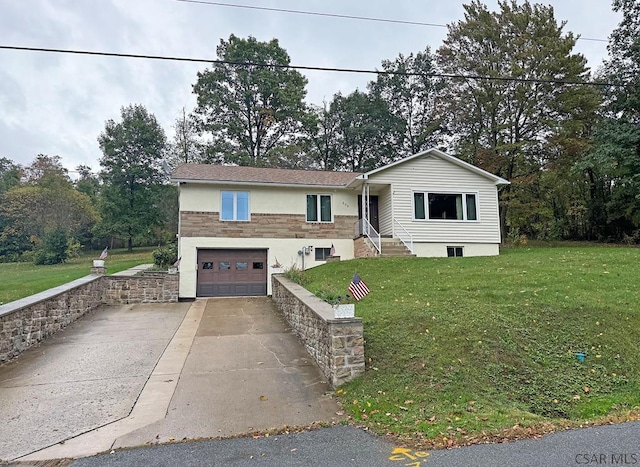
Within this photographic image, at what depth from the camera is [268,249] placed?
15.5 meters

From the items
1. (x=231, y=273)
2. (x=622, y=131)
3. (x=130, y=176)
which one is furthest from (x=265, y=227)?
(x=130, y=176)

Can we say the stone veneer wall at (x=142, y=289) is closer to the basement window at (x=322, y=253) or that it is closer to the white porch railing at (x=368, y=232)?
the basement window at (x=322, y=253)

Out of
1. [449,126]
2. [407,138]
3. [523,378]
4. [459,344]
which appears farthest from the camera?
[407,138]

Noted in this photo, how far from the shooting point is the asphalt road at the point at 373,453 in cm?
338

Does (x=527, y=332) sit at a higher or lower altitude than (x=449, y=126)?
lower

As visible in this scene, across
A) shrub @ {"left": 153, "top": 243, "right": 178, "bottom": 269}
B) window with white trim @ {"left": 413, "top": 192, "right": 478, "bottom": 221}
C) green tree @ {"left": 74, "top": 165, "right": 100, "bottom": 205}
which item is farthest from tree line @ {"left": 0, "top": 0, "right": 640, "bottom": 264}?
shrub @ {"left": 153, "top": 243, "right": 178, "bottom": 269}

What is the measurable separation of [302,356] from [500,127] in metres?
22.3

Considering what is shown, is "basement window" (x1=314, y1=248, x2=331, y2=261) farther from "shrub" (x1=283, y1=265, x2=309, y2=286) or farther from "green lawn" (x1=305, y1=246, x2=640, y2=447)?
"green lawn" (x1=305, y1=246, x2=640, y2=447)

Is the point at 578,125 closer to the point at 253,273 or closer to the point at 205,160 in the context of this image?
the point at 253,273

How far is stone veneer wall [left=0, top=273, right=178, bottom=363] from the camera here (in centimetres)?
682

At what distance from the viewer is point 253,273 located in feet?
50.3

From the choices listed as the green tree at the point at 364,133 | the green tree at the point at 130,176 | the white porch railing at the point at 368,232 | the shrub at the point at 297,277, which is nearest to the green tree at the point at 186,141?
the green tree at the point at 130,176

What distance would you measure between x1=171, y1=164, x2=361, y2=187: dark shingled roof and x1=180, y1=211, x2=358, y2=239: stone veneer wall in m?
1.43

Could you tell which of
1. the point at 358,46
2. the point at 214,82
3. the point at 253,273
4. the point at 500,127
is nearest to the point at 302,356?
the point at 358,46
